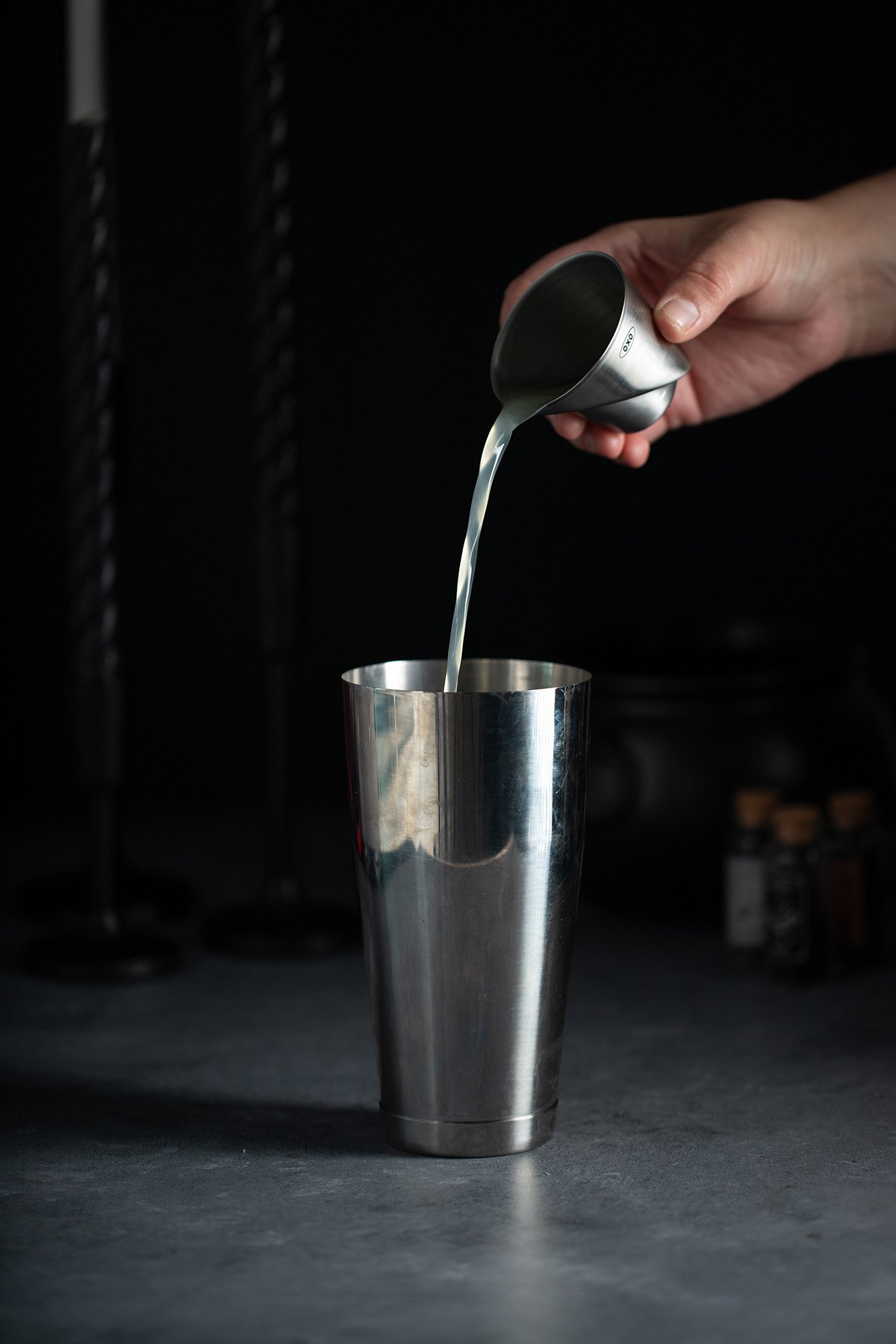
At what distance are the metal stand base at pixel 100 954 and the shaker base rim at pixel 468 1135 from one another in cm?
52

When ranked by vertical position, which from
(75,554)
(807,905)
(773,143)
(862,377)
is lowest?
(807,905)

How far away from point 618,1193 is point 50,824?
1293mm

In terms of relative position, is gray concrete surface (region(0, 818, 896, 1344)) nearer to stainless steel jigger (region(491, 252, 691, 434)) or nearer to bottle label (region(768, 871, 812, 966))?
bottle label (region(768, 871, 812, 966))

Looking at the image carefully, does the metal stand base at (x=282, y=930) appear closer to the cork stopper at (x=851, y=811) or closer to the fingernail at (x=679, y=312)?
the cork stopper at (x=851, y=811)

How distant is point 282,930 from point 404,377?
0.87 metres

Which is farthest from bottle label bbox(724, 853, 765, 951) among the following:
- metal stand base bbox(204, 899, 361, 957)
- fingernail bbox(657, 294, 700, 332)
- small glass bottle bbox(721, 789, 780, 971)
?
fingernail bbox(657, 294, 700, 332)

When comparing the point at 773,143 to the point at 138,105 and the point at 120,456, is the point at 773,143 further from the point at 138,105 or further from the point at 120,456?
the point at 120,456

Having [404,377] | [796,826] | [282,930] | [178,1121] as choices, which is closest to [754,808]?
[796,826]

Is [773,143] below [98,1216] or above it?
above

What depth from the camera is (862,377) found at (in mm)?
2223

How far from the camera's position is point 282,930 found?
5.64 feet

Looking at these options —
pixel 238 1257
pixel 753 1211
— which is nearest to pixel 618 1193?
pixel 753 1211

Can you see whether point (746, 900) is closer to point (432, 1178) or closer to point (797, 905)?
point (797, 905)

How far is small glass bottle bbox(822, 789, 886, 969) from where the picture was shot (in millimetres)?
1585
